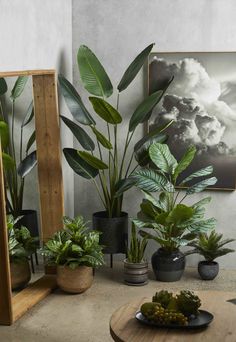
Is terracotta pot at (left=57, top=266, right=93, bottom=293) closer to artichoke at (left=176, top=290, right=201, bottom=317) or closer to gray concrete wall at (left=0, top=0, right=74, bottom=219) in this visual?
gray concrete wall at (left=0, top=0, right=74, bottom=219)

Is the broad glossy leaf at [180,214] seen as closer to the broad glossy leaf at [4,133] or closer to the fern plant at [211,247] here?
the fern plant at [211,247]

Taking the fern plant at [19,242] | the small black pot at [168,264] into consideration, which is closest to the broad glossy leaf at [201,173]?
the small black pot at [168,264]

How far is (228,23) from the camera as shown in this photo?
258 inches

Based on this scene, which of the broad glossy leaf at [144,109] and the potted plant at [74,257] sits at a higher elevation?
the broad glossy leaf at [144,109]

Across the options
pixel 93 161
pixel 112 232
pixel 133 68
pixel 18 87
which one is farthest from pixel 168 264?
pixel 18 87

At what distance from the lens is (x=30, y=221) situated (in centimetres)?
629

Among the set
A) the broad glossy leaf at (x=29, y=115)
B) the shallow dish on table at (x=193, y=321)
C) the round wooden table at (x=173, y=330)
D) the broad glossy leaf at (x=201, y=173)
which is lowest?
the round wooden table at (x=173, y=330)

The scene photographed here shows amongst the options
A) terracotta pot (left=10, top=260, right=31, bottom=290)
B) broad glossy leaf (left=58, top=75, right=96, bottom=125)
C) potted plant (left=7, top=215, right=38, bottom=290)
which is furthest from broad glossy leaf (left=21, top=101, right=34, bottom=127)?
terracotta pot (left=10, top=260, right=31, bottom=290)

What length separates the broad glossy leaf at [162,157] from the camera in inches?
247

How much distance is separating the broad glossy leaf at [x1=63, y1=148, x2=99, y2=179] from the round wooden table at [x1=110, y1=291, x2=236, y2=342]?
7.69ft

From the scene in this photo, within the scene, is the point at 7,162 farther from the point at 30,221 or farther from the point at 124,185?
the point at 124,185

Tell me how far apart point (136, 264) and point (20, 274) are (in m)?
Result: 1.12

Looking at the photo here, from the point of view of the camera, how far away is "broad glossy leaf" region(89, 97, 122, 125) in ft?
20.3

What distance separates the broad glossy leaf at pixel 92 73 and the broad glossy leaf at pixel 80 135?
0.36 meters
